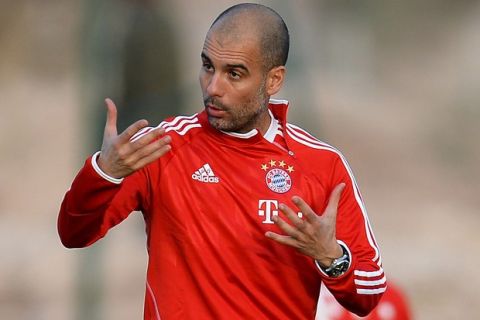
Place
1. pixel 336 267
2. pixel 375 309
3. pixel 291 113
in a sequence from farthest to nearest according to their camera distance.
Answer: pixel 291 113
pixel 375 309
pixel 336 267

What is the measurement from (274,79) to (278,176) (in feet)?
1.18

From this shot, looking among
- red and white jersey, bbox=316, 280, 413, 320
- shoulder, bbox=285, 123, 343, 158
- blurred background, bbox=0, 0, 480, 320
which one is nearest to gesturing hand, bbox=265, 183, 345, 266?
shoulder, bbox=285, 123, 343, 158

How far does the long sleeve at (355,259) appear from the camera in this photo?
3.64 m

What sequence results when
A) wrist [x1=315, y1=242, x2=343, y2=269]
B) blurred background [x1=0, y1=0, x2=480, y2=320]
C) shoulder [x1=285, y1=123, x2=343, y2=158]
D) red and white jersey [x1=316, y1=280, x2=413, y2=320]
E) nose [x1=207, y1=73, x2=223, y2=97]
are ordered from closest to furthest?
1. wrist [x1=315, y1=242, x2=343, y2=269]
2. nose [x1=207, y1=73, x2=223, y2=97]
3. shoulder [x1=285, y1=123, x2=343, y2=158]
4. red and white jersey [x1=316, y1=280, x2=413, y2=320]
5. blurred background [x1=0, y1=0, x2=480, y2=320]

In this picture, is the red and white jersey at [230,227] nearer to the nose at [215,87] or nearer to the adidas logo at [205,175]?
the adidas logo at [205,175]

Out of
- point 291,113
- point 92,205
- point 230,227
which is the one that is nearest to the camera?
point 92,205

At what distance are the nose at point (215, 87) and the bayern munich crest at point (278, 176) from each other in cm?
33

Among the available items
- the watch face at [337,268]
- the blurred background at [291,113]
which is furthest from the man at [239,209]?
the blurred background at [291,113]

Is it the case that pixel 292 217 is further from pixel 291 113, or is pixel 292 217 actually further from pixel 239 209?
pixel 291 113

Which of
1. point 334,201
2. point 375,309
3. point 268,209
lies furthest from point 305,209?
point 375,309

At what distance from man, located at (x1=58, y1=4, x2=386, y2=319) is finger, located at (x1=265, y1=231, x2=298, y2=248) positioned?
30 mm

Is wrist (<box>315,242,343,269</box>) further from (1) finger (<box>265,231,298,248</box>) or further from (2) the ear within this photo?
(2) the ear

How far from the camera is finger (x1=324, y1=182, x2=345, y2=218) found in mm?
3562

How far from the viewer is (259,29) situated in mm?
3818
